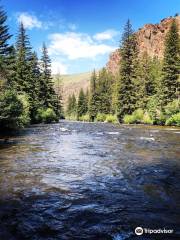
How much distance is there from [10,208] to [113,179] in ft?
11.6

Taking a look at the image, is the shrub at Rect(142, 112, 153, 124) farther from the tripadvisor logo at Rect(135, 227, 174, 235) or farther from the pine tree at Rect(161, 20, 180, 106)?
the tripadvisor logo at Rect(135, 227, 174, 235)

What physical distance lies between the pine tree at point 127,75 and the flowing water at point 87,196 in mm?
38366

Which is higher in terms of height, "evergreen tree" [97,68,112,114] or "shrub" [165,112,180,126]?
"evergreen tree" [97,68,112,114]

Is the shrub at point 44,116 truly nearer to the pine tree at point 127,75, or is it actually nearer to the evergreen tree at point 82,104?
the pine tree at point 127,75

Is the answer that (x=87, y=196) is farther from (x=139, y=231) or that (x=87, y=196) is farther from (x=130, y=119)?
(x=130, y=119)

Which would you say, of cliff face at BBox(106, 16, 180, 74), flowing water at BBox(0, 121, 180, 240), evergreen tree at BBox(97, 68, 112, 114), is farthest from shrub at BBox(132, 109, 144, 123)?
cliff face at BBox(106, 16, 180, 74)

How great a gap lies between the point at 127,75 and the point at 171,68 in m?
10.4

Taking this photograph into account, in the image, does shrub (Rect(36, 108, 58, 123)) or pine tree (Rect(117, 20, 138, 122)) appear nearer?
shrub (Rect(36, 108, 58, 123))

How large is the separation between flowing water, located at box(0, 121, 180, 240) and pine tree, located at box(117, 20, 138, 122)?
38366 millimetres

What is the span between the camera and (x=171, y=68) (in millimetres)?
42750

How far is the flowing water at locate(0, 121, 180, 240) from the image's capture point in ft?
17.2

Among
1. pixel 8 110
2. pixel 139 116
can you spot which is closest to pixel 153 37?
pixel 139 116

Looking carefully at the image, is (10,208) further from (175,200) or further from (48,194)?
(175,200)

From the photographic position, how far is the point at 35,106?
43.8 metres
